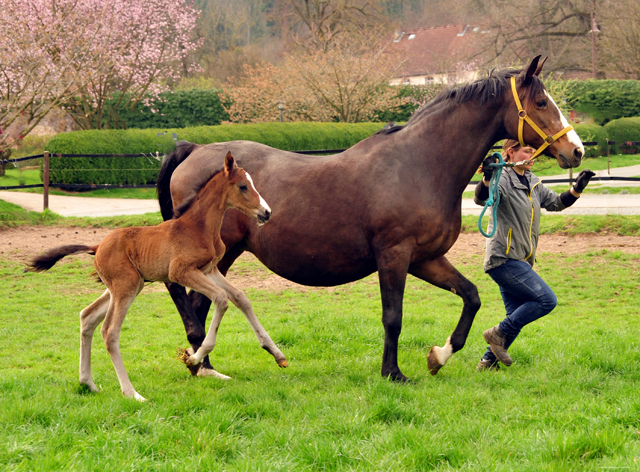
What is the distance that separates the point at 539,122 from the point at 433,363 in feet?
6.62

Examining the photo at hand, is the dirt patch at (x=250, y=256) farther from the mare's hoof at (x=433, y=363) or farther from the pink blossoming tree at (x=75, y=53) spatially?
the mare's hoof at (x=433, y=363)

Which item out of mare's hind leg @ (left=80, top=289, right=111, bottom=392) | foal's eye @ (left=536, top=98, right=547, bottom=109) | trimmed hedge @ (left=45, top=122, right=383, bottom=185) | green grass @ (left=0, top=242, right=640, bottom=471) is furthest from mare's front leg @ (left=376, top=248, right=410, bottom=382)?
trimmed hedge @ (left=45, top=122, right=383, bottom=185)

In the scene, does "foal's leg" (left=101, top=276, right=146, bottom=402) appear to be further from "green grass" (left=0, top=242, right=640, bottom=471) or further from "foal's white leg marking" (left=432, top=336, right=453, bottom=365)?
"foal's white leg marking" (left=432, top=336, right=453, bottom=365)

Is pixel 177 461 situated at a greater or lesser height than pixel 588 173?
lesser

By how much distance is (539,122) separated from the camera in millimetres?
4543

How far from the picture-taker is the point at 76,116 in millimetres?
24188

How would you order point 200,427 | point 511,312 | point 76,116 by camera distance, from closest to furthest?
point 200,427, point 511,312, point 76,116

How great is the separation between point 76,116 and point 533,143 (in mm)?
22962

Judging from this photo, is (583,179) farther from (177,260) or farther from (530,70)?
(177,260)

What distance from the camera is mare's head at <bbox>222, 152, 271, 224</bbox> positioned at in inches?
173

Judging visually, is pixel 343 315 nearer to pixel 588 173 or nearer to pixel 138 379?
pixel 138 379

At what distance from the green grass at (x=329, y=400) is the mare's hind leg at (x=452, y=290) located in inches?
7.3

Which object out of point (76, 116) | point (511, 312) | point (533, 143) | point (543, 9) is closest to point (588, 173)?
point (533, 143)

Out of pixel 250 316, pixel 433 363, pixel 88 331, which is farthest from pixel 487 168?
pixel 88 331
